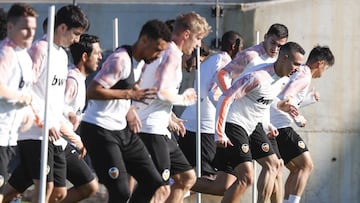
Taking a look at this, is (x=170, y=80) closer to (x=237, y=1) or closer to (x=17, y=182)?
(x=17, y=182)

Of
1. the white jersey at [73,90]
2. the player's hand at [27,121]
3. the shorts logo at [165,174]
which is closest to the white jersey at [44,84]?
the player's hand at [27,121]

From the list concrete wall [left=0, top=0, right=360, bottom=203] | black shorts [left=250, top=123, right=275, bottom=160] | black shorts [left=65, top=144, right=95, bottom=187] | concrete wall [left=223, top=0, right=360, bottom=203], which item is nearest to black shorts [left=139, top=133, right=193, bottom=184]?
black shorts [left=65, top=144, right=95, bottom=187]

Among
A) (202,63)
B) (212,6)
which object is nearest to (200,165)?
(202,63)

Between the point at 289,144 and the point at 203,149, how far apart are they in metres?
0.98

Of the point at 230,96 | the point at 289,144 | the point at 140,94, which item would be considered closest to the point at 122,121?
the point at 140,94

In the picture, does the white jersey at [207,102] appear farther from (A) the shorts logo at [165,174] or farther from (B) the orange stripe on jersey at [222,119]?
(A) the shorts logo at [165,174]

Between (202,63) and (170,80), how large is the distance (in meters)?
3.52

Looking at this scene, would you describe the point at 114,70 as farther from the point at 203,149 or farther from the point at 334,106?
the point at 334,106

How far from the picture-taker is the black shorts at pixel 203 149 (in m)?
13.4

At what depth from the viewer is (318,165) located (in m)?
16.6

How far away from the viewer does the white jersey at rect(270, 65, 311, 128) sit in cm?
1308

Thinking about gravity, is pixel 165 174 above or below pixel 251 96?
below

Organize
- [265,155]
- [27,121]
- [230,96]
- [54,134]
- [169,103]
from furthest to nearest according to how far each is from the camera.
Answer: [265,155]
[230,96]
[169,103]
[54,134]
[27,121]

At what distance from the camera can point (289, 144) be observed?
44.2ft
